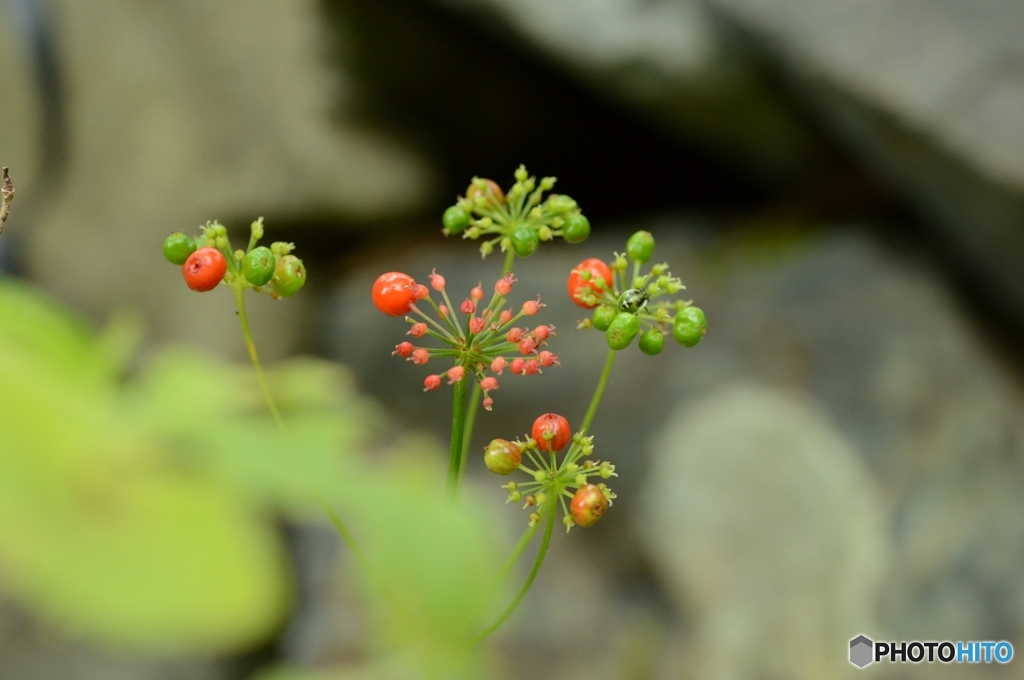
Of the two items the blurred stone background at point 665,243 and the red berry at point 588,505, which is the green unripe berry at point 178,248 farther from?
the blurred stone background at point 665,243

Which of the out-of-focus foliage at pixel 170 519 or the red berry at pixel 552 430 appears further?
the red berry at pixel 552 430

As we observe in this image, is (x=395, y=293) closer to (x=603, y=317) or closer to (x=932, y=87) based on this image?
(x=603, y=317)

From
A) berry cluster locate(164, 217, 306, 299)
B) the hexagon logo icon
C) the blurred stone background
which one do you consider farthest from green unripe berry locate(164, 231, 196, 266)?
the hexagon logo icon

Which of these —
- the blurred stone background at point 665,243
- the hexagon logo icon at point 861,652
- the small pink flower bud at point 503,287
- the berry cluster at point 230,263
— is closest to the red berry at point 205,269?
the berry cluster at point 230,263

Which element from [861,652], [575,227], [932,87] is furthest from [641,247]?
[861,652]

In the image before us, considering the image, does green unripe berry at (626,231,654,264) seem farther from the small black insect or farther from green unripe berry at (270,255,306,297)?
green unripe berry at (270,255,306,297)

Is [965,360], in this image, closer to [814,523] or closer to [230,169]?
[814,523]
